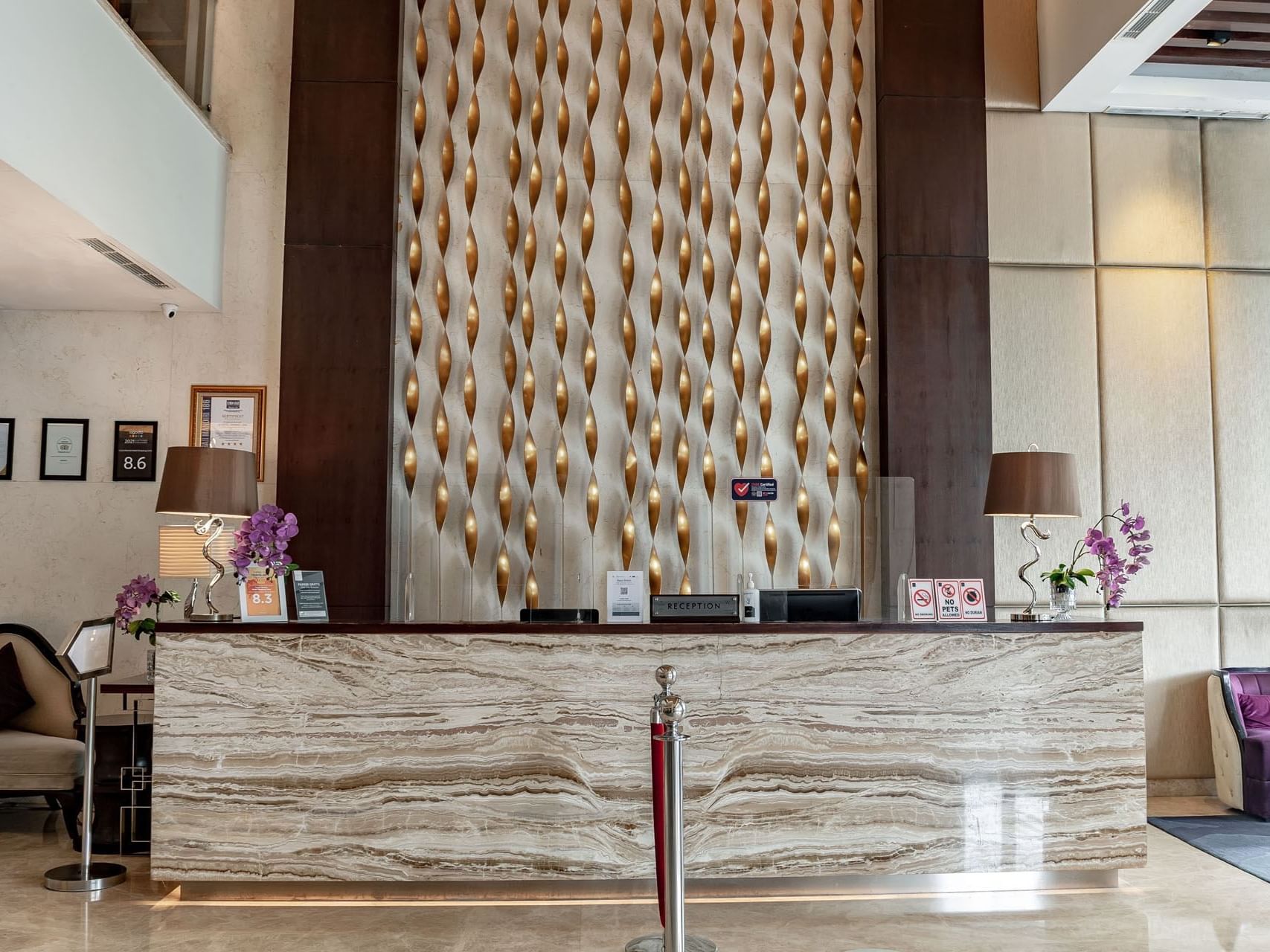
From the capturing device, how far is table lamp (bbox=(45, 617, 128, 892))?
3.72 m

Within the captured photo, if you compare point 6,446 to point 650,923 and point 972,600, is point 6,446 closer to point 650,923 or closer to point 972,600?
point 650,923

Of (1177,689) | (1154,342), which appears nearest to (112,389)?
(1154,342)

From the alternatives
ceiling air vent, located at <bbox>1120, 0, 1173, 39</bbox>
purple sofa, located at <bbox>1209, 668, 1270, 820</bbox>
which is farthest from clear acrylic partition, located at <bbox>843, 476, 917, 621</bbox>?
ceiling air vent, located at <bbox>1120, 0, 1173, 39</bbox>

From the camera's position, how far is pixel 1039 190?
573cm

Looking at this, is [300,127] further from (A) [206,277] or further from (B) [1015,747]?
(B) [1015,747]

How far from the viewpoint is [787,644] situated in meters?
3.74

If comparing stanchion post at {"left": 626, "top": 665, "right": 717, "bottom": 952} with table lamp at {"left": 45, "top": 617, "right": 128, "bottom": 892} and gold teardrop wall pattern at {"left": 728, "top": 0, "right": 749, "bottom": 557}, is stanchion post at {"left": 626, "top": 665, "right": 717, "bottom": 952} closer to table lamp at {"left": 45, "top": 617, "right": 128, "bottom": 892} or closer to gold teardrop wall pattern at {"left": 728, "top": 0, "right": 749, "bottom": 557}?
table lamp at {"left": 45, "top": 617, "right": 128, "bottom": 892}

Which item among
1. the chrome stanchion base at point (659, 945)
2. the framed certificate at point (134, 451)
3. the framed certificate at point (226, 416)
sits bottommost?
the chrome stanchion base at point (659, 945)

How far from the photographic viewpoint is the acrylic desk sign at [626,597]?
3900mm

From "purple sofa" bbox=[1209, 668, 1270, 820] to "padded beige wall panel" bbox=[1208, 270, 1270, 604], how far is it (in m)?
0.45

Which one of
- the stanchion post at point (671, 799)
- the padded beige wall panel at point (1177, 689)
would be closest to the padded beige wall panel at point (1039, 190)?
the padded beige wall panel at point (1177, 689)

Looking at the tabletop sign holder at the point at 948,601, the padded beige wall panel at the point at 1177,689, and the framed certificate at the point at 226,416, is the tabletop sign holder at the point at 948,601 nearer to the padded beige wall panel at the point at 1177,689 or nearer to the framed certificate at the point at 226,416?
the padded beige wall panel at the point at 1177,689

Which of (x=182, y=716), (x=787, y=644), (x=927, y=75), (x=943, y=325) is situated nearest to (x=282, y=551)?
(x=182, y=716)

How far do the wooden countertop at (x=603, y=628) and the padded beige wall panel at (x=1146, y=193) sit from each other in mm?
2949
